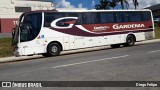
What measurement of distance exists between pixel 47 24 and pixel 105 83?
461 inches

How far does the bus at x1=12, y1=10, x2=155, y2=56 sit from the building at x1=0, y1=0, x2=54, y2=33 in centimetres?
3923

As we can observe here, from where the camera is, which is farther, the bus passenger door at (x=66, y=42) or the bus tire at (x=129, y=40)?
the bus tire at (x=129, y=40)

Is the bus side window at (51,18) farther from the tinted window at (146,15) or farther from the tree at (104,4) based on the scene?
the tree at (104,4)

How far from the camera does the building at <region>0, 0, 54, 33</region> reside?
202 feet

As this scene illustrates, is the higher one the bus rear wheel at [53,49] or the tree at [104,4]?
the tree at [104,4]

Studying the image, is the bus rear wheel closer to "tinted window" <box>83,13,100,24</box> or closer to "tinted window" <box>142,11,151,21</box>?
"tinted window" <box>83,13,100,24</box>

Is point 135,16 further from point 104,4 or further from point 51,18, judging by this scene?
point 104,4

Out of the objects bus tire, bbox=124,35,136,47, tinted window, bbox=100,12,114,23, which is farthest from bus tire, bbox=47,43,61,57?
bus tire, bbox=124,35,136,47

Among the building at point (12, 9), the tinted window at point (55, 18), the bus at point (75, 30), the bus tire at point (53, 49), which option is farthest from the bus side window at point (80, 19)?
the building at point (12, 9)

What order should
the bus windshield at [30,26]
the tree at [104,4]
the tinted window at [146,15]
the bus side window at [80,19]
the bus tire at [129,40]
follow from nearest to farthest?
the bus windshield at [30,26], the bus side window at [80,19], the bus tire at [129,40], the tinted window at [146,15], the tree at [104,4]

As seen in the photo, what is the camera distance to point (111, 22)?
24062 millimetres

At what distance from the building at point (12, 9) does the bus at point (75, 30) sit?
3923cm

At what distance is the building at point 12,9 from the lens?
202 ft

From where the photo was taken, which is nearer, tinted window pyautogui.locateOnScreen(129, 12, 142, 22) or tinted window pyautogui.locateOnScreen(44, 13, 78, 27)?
tinted window pyautogui.locateOnScreen(44, 13, 78, 27)
